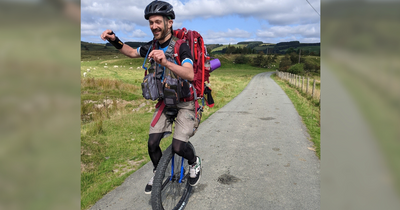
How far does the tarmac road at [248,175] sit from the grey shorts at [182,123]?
1055 millimetres

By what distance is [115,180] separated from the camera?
415 cm

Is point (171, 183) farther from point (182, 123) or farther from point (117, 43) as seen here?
point (117, 43)

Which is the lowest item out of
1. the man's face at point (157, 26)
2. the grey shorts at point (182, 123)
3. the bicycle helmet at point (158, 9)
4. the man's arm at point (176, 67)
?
the grey shorts at point (182, 123)

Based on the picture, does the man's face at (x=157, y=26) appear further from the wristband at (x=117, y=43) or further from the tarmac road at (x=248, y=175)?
the tarmac road at (x=248, y=175)

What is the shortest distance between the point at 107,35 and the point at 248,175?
3.13 meters

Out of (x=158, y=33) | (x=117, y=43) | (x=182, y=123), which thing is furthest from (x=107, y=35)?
(x=182, y=123)

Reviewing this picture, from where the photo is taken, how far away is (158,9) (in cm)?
262

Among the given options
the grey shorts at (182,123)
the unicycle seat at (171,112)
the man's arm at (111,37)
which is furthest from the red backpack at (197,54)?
the man's arm at (111,37)

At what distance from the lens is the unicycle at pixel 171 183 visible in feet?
9.20

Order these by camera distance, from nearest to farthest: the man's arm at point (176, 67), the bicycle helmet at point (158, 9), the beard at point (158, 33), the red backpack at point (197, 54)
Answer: the man's arm at point (176, 67)
the bicycle helmet at point (158, 9)
the beard at point (158, 33)
the red backpack at point (197, 54)

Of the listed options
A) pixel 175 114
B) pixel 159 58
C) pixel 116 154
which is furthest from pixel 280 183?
pixel 116 154

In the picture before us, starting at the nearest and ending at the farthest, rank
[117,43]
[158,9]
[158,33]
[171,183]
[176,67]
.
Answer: [176,67] < [158,9] < [158,33] < [117,43] < [171,183]
